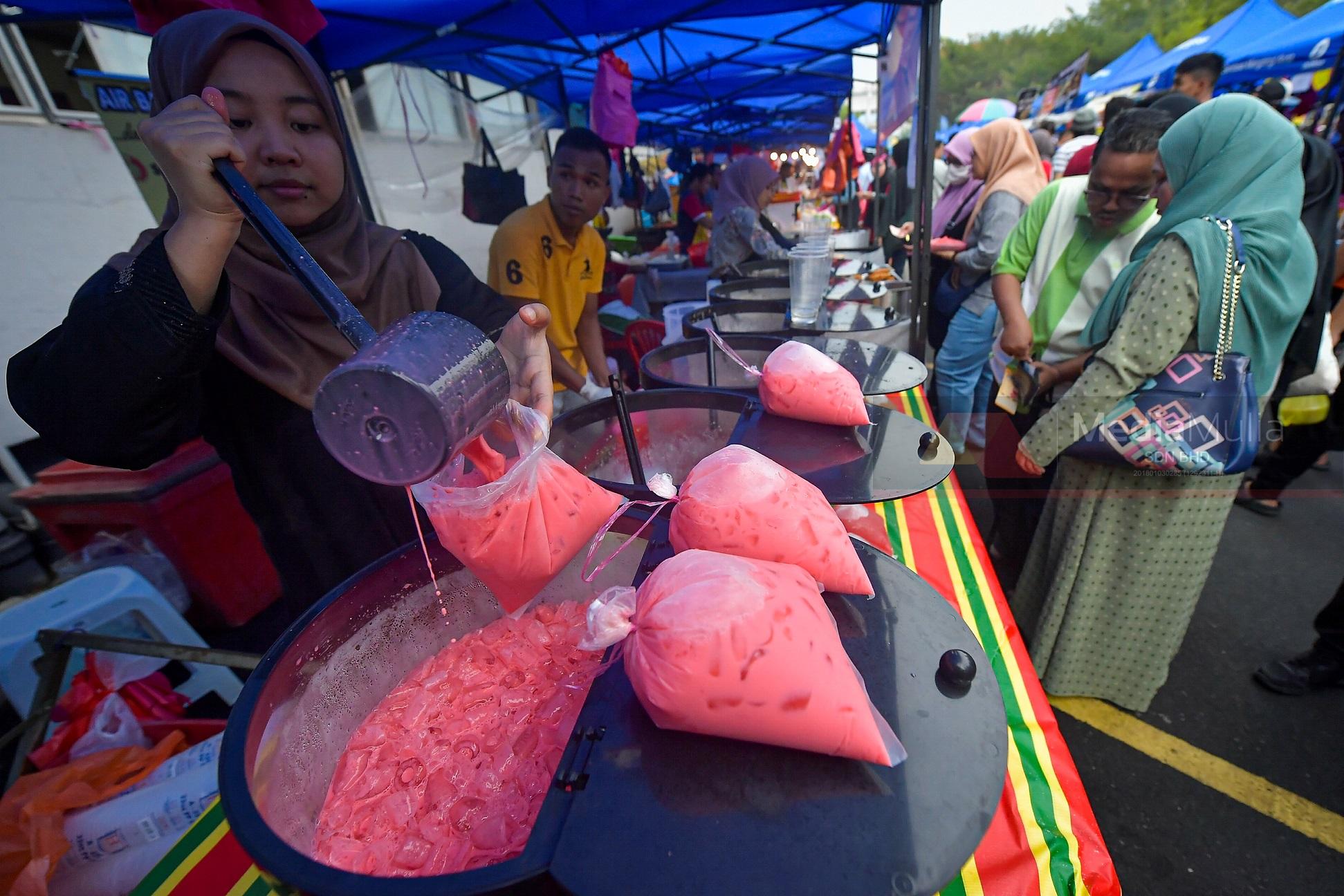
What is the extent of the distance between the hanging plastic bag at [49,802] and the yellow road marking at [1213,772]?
308 cm

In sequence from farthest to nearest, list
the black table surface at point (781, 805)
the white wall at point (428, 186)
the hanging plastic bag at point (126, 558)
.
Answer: the white wall at point (428, 186), the hanging plastic bag at point (126, 558), the black table surface at point (781, 805)

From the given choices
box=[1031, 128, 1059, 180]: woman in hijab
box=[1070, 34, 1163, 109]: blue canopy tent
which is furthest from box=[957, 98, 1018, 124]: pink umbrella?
box=[1070, 34, 1163, 109]: blue canopy tent

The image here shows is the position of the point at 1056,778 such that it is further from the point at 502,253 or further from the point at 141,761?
the point at 502,253

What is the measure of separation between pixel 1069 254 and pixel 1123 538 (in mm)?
1098

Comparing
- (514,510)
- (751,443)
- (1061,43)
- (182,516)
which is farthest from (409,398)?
(1061,43)

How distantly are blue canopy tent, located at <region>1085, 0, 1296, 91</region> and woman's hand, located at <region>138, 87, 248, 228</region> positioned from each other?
13.4 meters

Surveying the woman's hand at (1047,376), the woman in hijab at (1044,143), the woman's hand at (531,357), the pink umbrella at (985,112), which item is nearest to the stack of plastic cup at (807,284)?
the woman's hand at (1047,376)

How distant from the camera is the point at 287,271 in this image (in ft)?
3.97

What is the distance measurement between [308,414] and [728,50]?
7620 millimetres

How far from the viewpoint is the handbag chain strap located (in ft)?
4.89

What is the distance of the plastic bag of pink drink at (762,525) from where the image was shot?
84cm

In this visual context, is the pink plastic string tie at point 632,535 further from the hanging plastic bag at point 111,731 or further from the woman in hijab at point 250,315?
the hanging plastic bag at point 111,731

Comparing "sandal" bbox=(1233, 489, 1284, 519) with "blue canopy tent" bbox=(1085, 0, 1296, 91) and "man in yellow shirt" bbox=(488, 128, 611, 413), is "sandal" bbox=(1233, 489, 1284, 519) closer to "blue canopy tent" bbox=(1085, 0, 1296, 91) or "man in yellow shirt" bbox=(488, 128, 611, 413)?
"man in yellow shirt" bbox=(488, 128, 611, 413)

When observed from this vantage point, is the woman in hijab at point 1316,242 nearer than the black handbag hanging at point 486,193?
Yes
